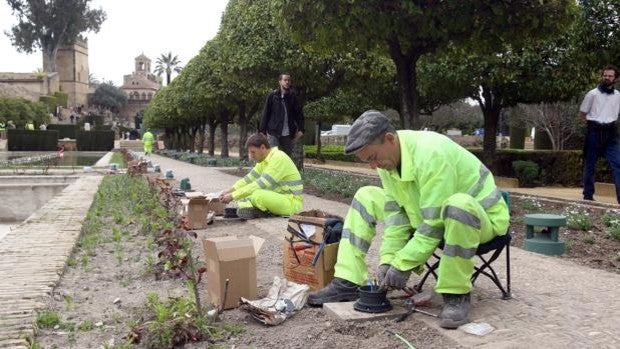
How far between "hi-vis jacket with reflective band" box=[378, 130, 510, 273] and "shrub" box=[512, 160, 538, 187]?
1287cm

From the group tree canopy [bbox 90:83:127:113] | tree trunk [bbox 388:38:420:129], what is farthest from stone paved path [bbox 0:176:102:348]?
tree canopy [bbox 90:83:127:113]

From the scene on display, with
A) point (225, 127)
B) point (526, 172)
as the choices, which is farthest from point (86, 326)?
point (225, 127)

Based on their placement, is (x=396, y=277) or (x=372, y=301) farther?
(x=372, y=301)

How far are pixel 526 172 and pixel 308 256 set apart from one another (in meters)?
12.7

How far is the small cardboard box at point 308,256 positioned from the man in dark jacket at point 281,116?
5687 millimetres

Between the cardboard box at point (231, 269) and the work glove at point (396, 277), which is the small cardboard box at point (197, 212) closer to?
the cardboard box at point (231, 269)

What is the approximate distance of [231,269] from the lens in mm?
3615

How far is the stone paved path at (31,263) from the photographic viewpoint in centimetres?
345

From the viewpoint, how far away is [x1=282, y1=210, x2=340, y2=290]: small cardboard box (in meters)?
3.79

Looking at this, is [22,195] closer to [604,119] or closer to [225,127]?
[604,119]

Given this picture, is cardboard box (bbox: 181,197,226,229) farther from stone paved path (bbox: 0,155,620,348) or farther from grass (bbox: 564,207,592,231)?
grass (bbox: 564,207,592,231)

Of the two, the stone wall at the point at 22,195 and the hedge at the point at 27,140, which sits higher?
the hedge at the point at 27,140

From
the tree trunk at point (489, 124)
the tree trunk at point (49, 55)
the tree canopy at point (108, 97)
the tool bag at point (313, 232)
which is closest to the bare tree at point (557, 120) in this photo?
the tree trunk at point (489, 124)

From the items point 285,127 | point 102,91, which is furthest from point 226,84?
point 102,91
